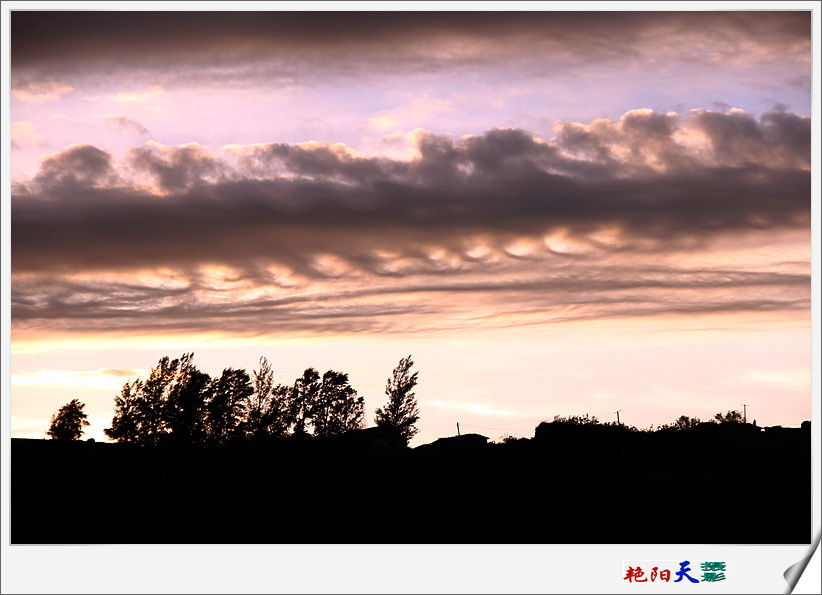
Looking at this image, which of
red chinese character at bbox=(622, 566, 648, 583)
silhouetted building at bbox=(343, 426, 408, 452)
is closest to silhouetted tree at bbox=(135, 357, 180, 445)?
silhouetted building at bbox=(343, 426, 408, 452)

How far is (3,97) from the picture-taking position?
5.17 meters

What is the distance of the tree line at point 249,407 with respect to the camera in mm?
39594

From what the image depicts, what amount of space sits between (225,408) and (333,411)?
5338 mm

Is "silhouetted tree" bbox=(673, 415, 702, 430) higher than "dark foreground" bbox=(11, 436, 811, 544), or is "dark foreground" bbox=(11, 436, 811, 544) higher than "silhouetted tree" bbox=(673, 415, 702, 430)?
"silhouetted tree" bbox=(673, 415, 702, 430)

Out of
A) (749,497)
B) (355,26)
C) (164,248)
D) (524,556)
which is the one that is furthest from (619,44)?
(164,248)

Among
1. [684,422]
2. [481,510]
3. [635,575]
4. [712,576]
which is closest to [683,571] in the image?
[712,576]

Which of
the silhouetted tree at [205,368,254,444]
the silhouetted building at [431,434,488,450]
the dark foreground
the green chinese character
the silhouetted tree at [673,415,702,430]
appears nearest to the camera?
the green chinese character

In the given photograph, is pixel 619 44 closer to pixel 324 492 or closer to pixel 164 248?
pixel 324 492

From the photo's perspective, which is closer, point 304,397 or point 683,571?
point 683,571

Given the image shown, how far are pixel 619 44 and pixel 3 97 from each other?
4.53m

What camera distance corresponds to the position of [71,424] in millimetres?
46656

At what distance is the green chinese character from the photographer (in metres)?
4.42

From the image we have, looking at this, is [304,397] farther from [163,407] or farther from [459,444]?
[459,444]

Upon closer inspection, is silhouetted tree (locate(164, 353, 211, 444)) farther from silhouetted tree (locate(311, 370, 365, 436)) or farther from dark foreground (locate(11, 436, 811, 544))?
dark foreground (locate(11, 436, 811, 544))
